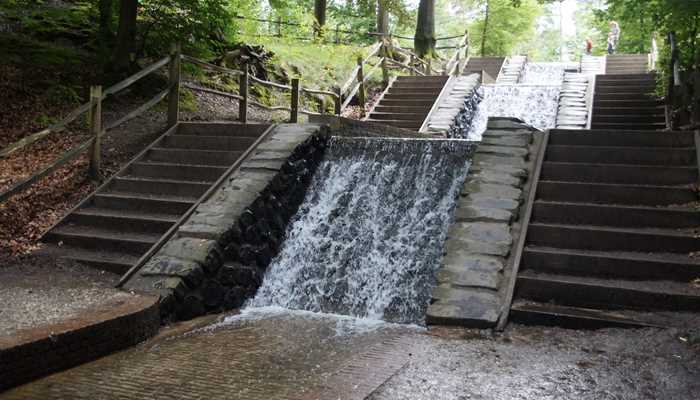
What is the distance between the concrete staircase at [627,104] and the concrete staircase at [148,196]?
8.46 m

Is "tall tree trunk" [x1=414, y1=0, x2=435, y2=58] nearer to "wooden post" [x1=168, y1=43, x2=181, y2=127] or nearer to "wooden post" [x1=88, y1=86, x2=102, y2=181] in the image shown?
"wooden post" [x1=168, y1=43, x2=181, y2=127]

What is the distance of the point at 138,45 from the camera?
37.1 ft

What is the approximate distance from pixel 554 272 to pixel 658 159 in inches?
83.8

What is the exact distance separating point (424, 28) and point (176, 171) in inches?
571

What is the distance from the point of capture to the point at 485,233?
5.83m

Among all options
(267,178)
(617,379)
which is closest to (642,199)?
(617,379)

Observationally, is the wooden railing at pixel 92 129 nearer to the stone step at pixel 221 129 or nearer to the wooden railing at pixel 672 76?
the stone step at pixel 221 129

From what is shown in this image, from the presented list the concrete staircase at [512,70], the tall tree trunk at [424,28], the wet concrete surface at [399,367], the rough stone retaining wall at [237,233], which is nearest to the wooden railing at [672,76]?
the rough stone retaining wall at [237,233]

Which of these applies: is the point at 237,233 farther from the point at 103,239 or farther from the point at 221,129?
the point at 221,129

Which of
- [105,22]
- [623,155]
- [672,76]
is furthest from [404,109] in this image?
[623,155]

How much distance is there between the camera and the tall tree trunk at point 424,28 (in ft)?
66.8

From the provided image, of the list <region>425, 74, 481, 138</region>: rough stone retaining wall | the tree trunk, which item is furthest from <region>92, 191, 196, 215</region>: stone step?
<region>425, 74, 481, 138</region>: rough stone retaining wall

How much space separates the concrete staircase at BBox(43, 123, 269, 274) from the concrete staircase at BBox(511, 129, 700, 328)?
4094 mm

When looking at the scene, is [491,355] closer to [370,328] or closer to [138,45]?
[370,328]
